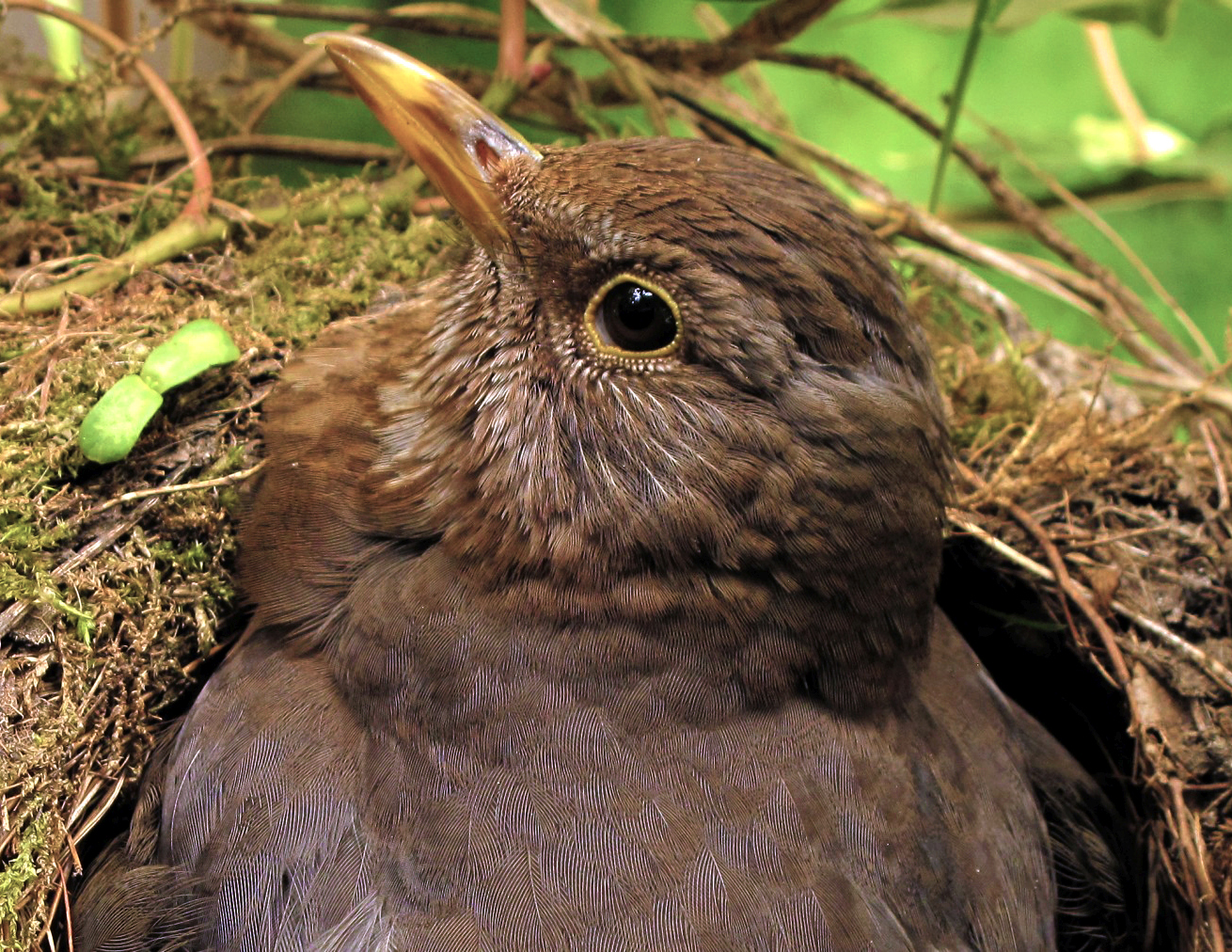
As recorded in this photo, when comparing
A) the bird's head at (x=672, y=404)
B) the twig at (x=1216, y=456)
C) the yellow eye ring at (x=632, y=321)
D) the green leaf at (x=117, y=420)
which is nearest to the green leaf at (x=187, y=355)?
the green leaf at (x=117, y=420)

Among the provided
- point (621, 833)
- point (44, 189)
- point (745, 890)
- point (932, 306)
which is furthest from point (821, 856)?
point (44, 189)

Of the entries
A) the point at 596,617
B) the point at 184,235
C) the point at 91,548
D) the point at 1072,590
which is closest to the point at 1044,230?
the point at 1072,590

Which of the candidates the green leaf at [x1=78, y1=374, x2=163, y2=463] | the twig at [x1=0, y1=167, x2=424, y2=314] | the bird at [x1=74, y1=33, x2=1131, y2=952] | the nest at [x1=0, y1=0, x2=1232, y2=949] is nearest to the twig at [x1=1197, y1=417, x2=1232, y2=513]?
the nest at [x1=0, y1=0, x2=1232, y2=949]

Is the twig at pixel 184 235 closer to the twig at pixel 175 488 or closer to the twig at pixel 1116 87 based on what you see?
the twig at pixel 175 488

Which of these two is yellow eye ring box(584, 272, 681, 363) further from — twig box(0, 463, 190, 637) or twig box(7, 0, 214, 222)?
twig box(7, 0, 214, 222)

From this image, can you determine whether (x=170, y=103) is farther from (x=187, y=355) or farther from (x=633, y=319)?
(x=633, y=319)
